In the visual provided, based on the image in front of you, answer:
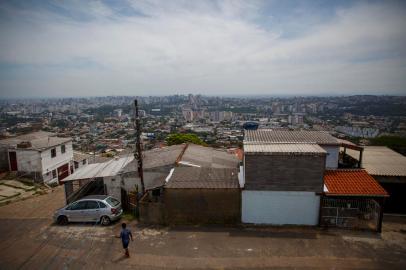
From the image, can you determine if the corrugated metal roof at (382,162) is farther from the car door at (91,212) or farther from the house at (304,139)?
the car door at (91,212)

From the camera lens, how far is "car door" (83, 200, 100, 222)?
13.7 m

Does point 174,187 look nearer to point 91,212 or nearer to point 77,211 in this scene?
point 91,212

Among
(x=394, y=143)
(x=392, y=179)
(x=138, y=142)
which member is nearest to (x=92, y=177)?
(x=138, y=142)

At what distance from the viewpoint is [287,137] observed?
1565 centimetres

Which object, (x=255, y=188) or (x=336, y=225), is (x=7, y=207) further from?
(x=336, y=225)

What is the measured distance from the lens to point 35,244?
12289 millimetres

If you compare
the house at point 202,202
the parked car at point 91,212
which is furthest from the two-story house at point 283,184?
the parked car at point 91,212

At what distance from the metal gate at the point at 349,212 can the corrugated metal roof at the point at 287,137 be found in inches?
128

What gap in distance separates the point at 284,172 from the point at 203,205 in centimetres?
408

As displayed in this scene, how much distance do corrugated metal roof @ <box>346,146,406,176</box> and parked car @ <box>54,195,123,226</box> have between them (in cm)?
1359

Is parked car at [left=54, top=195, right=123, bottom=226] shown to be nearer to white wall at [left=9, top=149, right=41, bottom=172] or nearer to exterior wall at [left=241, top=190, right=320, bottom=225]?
exterior wall at [left=241, top=190, right=320, bottom=225]

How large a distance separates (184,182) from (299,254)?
19.6 ft

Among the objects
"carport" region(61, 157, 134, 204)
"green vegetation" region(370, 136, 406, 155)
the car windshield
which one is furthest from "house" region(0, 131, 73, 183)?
"green vegetation" region(370, 136, 406, 155)

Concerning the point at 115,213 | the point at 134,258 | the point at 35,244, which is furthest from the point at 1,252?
the point at 134,258
